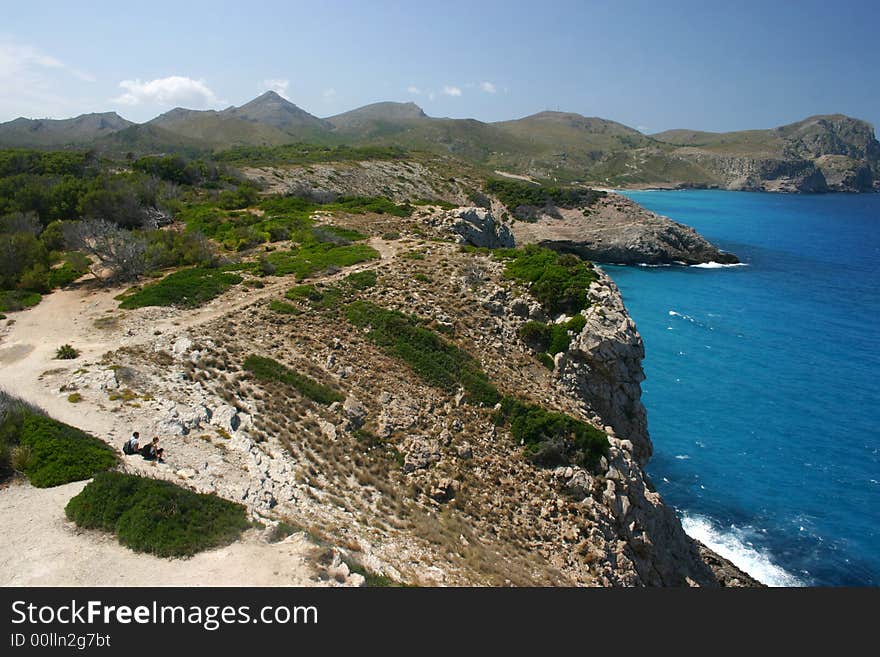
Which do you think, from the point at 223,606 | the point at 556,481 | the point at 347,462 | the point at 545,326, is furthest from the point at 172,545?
the point at 545,326

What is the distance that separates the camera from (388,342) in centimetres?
2703

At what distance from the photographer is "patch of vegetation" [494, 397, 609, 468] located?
72.4ft

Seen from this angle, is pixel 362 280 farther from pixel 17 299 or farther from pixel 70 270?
pixel 17 299

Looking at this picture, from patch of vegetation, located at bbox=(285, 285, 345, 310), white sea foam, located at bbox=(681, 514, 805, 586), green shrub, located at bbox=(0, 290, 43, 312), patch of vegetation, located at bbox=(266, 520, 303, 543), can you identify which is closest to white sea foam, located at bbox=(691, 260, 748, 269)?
white sea foam, located at bbox=(681, 514, 805, 586)

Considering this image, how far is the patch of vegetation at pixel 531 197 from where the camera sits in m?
97.4

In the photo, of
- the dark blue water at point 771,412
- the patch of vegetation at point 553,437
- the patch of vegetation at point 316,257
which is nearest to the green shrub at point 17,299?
the patch of vegetation at point 316,257

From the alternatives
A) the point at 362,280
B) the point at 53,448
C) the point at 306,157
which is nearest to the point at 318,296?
the point at 362,280

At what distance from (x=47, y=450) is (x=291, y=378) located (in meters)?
9.40

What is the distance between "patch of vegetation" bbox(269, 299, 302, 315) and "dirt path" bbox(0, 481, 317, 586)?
53.9ft

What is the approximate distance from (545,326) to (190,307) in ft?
72.5

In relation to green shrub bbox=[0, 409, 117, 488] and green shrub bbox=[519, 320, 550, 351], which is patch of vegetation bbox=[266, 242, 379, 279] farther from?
green shrub bbox=[0, 409, 117, 488]

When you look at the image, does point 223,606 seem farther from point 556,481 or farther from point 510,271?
point 510,271

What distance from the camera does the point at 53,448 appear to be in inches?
547

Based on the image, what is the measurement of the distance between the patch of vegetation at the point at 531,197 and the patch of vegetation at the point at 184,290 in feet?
243
